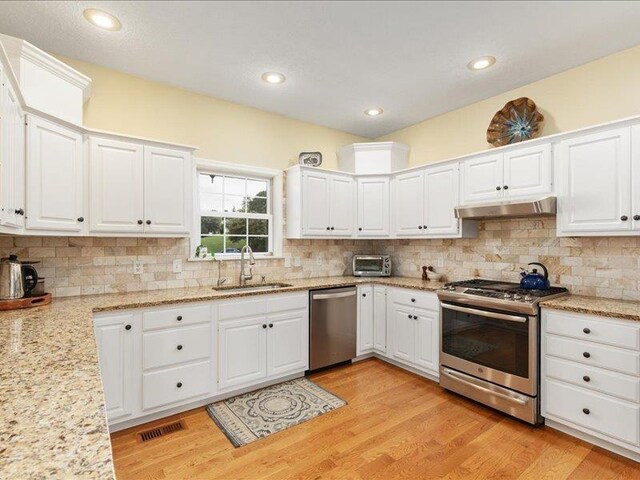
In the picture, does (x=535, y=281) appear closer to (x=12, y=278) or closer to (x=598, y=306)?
(x=598, y=306)

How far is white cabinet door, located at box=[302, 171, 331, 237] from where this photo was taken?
12.2 ft

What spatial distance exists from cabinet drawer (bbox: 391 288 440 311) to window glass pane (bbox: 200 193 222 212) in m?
2.08

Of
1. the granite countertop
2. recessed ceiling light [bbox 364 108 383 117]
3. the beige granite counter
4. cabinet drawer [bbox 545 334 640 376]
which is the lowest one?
cabinet drawer [bbox 545 334 640 376]

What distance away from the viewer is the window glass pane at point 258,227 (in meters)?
3.80

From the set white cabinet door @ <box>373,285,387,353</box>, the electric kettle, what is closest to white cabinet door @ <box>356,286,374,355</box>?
white cabinet door @ <box>373,285,387,353</box>

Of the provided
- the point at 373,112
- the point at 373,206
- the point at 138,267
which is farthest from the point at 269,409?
the point at 373,112

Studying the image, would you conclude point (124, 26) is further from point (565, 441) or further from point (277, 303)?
point (565, 441)

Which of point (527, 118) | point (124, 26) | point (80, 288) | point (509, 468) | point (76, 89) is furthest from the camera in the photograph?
point (527, 118)

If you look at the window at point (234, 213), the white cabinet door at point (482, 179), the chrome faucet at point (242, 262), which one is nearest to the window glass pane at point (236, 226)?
the window at point (234, 213)

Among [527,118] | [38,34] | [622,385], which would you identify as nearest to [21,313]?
[38,34]

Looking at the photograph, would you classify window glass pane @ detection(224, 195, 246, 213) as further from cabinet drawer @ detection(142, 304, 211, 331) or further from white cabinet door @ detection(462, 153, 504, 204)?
white cabinet door @ detection(462, 153, 504, 204)

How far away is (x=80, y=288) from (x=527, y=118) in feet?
13.5

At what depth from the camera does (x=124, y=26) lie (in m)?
2.27

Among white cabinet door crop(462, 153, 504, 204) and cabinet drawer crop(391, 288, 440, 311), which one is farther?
cabinet drawer crop(391, 288, 440, 311)
